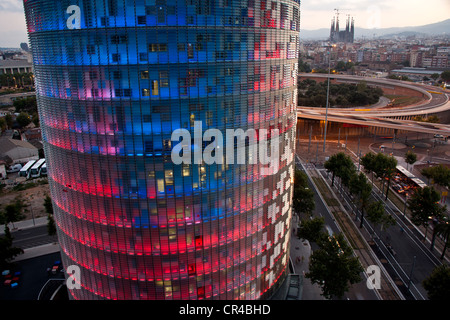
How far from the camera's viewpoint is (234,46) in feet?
135

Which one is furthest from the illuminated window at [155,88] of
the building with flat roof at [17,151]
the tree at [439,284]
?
the building with flat roof at [17,151]

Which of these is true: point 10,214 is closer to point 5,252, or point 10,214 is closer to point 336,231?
point 5,252

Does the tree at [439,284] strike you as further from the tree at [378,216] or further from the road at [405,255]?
the tree at [378,216]

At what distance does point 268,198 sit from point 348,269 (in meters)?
18.2

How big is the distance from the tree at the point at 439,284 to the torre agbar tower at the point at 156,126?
26337mm

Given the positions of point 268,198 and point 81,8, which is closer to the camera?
point 81,8

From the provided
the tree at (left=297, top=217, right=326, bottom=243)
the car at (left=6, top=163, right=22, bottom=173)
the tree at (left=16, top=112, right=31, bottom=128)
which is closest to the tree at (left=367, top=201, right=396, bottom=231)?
the tree at (left=297, top=217, right=326, bottom=243)

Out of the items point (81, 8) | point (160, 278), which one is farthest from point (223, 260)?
point (81, 8)

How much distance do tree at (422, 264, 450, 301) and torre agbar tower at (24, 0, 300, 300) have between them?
26.3 meters

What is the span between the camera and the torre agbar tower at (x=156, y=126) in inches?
1507

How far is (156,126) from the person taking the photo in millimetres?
39406

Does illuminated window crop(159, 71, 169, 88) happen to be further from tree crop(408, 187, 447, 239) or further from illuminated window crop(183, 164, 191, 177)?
tree crop(408, 187, 447, 239)

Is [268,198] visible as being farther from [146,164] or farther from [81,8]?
[81,8]

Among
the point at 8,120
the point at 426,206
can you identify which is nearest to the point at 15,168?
the point at 8,120
